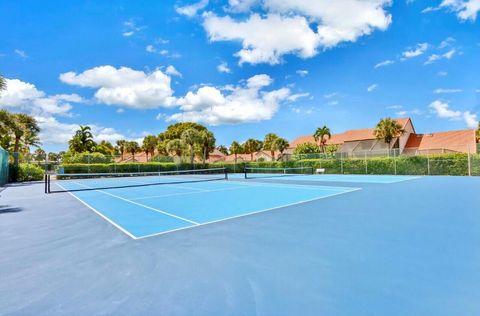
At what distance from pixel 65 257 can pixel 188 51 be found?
1763cm

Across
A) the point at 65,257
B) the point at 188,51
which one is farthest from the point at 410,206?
the point at 188,51

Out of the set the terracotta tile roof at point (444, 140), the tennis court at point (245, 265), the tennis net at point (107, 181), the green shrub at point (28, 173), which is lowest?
the tennis net at point (107, 181)

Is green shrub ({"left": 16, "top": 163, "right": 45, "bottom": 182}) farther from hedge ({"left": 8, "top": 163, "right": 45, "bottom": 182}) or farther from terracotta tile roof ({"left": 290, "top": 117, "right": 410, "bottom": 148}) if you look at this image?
terracotta tile roof ({"left": 290, "top": 117, "right": 410, "bottom": 148})

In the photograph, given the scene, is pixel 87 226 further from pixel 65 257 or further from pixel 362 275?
pixel 362 275

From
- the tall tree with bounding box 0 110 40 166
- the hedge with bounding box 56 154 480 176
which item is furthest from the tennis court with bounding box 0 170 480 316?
the tall tree with bounding box 0 110 40 166

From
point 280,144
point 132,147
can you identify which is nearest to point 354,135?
point 280,144

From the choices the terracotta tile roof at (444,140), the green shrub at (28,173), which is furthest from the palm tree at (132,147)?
the terracotta tile roof at (444,140)

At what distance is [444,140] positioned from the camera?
127ft

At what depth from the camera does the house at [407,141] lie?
3647cm

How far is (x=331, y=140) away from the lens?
50.9 meters

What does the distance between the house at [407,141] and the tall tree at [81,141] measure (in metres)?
40.9

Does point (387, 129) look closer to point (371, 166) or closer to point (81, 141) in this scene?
point (371, 166)

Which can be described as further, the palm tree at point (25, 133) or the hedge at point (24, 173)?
the palm tree at point (25, 133)

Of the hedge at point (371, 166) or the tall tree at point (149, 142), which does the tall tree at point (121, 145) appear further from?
the hedge at point (371, 166)
